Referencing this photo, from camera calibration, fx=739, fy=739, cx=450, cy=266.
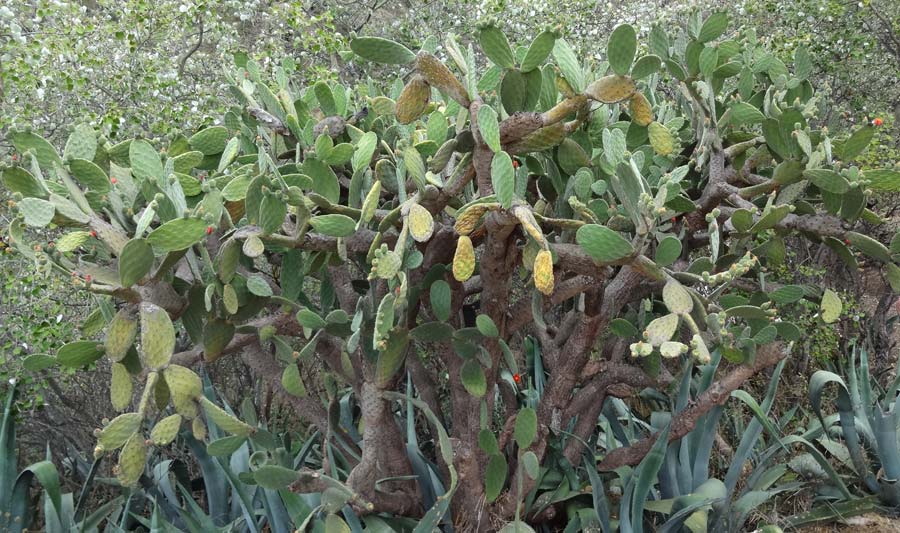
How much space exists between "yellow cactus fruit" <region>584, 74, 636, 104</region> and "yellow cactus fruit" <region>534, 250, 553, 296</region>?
42 centimetres

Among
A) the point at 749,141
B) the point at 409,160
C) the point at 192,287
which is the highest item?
the point at 409,160

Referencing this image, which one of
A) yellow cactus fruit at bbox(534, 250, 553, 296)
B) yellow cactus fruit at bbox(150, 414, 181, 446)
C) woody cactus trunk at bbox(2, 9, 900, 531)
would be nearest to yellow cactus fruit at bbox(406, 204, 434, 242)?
woody cactus trunk at bbox(2, 9, 900, 531)

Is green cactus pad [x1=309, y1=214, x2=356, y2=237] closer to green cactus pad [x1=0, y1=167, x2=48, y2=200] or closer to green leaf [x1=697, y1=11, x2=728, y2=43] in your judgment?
green cactus pad [x1=0, y1=167, x2=48, y2=200]

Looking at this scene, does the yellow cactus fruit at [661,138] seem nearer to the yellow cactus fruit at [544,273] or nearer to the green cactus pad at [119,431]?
the yellow cactus fruit at [544,273]

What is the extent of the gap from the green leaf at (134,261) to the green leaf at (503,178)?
0.81m

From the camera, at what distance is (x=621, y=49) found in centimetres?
176

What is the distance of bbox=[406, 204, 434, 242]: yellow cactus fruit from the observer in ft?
5.77

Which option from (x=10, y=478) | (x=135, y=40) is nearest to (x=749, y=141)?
(x=10, y=478)

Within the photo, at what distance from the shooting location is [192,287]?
6.80ft

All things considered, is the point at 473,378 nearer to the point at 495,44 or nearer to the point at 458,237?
the point at 458,237

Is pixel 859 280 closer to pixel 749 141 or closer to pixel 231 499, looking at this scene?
pixel 749 141

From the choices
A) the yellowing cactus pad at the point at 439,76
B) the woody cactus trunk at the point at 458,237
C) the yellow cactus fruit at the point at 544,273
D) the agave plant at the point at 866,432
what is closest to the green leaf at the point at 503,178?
the woody cactus trunk at the point at 458,237

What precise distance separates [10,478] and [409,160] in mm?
2028

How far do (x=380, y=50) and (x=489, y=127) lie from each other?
15.0 inches
